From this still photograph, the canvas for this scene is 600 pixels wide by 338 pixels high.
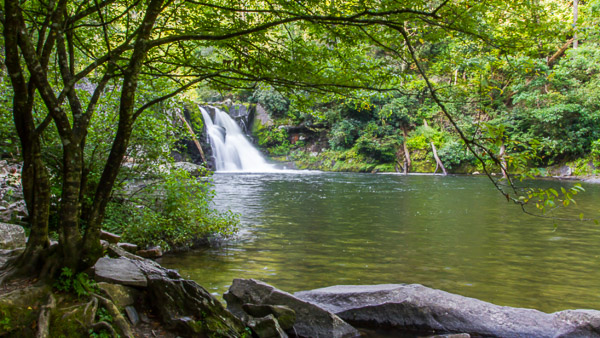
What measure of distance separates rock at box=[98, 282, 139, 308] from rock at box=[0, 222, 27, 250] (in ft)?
7.11

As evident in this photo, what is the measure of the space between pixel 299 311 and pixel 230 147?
34.1 meters

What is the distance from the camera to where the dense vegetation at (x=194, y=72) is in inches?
158

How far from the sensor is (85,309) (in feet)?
12.2

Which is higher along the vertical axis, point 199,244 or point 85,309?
point 85,309

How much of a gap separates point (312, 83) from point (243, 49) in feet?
3.98

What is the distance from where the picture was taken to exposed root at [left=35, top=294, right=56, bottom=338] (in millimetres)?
3385

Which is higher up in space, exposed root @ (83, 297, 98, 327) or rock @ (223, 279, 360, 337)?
exposed root @ (83, 297, 98, 327)

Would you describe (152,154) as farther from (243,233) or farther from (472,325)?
(472,325)

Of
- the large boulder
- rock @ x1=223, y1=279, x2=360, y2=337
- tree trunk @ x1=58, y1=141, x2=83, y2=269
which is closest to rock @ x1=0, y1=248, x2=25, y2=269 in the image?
tree trunk @ x1=58, y1=141, x2=83, y2=269

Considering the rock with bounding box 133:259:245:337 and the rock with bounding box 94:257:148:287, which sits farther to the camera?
the rock with bounding box 94:257:148:287

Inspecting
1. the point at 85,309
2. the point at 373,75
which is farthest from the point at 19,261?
the point at 373,75

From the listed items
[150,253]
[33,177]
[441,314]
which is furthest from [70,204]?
[150,253]

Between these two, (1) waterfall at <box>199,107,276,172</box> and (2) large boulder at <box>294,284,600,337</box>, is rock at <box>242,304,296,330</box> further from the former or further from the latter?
(1) waterfall at <box>199,107,276,172</box>

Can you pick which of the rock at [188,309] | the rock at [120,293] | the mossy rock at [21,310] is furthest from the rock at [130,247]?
the mossy rock at [21,310]
